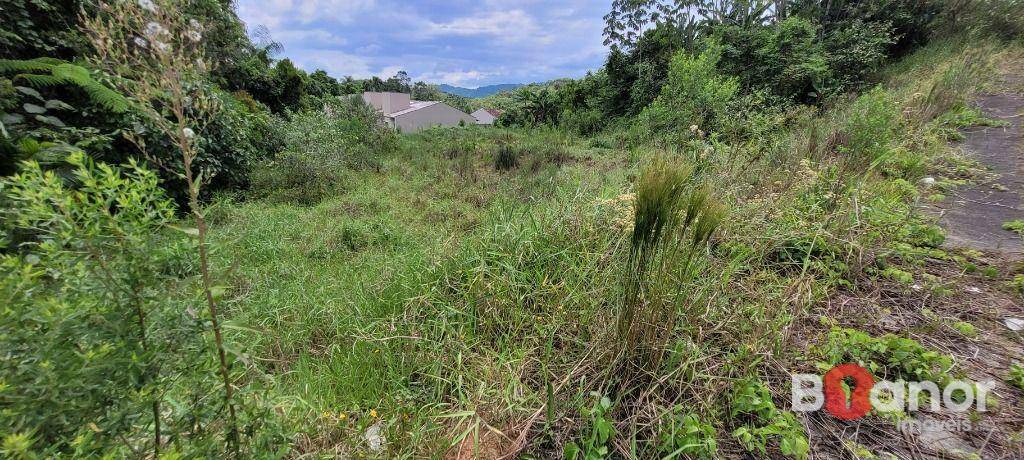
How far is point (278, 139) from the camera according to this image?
717 centimetres

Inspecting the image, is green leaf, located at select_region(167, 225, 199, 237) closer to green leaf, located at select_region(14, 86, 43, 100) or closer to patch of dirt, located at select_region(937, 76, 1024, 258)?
patch of dirt, located at select_region(937, 76, 1024, 258)

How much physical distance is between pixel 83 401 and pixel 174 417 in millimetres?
184

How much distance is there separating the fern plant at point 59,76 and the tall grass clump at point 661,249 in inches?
169

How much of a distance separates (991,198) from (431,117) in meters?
30.2

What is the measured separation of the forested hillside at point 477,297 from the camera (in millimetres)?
710

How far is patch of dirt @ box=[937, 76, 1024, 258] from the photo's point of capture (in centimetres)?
207

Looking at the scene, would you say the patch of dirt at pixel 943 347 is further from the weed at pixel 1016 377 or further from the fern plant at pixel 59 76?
the fern plant at pixel 59 76

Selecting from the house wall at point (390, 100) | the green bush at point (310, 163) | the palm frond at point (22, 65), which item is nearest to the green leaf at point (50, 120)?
the palm frond at point (22, 65)

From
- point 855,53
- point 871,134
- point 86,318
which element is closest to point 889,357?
point 86,318

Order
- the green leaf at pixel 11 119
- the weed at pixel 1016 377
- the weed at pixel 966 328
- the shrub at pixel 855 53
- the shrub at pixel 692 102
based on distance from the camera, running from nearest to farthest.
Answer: the weed at pixel 1016 377 < the weed at pixel 966 328 < the green leaf at pixel 11 119 < the shrub at pixel 692 102 < the shrub at pixel 855 53

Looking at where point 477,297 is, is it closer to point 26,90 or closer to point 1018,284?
point 1018,284

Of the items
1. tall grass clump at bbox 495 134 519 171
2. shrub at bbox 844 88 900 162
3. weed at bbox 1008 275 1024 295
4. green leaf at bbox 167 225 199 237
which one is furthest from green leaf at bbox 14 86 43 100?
shrub at bbox 844 88 900 162

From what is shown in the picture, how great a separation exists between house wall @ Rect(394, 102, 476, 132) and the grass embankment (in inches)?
937

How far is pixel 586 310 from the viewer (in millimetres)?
1697
